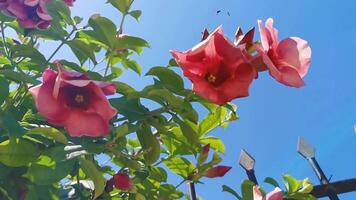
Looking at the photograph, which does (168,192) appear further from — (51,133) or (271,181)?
(51,133)

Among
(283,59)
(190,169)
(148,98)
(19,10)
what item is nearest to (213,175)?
(190,169)

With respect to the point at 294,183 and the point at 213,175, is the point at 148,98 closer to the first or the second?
the point at 213,175

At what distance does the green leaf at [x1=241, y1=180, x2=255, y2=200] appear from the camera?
1.08m

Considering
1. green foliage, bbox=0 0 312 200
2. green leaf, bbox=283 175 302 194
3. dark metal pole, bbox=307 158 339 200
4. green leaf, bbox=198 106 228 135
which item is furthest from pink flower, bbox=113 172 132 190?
dark metal pole, bbox=307 158 339 200

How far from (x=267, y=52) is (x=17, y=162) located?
1.48 ft

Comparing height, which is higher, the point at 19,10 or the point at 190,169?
the point at 19,10

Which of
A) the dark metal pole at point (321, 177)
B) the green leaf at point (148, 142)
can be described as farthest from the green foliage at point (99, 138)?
the dark metal pole at point (321, 177)

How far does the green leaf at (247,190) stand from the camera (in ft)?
3.55

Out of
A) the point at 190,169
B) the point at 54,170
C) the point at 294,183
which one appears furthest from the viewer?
the point at 294,183

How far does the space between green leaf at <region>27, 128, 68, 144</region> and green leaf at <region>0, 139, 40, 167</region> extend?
30 millimetres

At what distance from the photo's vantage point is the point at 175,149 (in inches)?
42.9

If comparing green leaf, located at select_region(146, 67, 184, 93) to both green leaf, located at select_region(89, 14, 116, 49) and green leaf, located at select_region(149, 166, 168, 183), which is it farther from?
green leaf, located at select_region(149, 166, 168, 183)

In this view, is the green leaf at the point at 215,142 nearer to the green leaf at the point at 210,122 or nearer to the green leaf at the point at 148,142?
the green leaf at the point at 210,122

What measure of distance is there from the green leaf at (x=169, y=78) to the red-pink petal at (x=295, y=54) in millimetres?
211
